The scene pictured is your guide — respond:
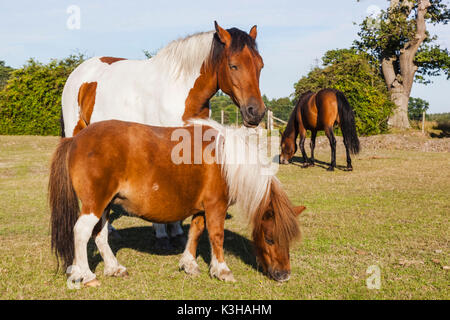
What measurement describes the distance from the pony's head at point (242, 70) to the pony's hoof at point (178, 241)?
6.49 ft

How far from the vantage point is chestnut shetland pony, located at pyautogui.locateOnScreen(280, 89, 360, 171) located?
12.1m

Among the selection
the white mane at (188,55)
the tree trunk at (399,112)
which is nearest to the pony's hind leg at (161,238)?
the white mane at (188,55)

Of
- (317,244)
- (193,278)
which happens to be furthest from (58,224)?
(317,244)

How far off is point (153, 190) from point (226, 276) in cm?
113

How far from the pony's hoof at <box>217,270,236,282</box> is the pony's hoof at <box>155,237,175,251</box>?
4.38 ft

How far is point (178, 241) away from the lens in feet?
17.4

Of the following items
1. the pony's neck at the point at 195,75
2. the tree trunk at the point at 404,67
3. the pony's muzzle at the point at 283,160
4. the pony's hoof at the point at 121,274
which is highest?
the tree trunk at the point at 404,67

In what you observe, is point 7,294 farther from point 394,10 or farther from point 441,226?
point 394,10

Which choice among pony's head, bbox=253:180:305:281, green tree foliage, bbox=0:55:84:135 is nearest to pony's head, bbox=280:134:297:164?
pony's head, bbox=253:180:305:281

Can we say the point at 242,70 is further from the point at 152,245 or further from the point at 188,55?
the point at 152,245

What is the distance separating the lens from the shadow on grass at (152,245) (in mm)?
4574

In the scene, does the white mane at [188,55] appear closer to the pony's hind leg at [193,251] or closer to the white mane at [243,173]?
the white mane at [243,173]

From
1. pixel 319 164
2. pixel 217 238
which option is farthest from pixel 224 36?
pixel 319 164

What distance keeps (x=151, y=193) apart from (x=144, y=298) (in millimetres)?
944
